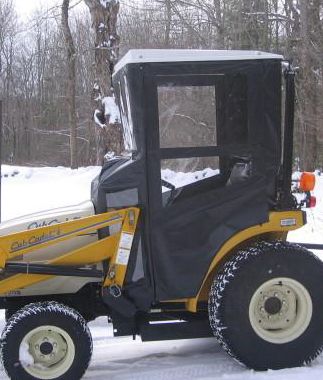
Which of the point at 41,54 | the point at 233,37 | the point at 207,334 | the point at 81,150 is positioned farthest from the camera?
the point at 41,54

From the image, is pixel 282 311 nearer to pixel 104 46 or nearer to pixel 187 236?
pixel 187 236

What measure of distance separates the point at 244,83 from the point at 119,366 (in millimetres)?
2147

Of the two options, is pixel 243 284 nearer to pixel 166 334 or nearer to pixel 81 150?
pixel 166 334

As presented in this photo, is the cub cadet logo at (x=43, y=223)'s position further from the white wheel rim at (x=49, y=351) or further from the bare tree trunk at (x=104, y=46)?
the bare tree trunk at (x=104, y=46)

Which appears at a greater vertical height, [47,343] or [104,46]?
[104,46]

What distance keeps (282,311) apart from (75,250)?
1.44 metres

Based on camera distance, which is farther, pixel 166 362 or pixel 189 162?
pixel 166 362

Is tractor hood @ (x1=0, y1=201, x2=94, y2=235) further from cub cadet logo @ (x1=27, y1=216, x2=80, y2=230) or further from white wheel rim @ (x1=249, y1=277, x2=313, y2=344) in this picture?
white wheel rim @ (x1=249, y1=277, x2=313, y2=344)

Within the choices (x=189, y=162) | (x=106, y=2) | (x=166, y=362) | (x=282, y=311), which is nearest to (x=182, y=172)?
(x=189, y=162)

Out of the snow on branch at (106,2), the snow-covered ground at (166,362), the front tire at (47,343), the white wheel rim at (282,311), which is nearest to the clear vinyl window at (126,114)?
the front tire at (47,343)

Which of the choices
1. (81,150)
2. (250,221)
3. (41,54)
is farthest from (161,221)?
(41,54)

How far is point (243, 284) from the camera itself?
3.86 metres

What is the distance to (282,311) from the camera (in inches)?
157

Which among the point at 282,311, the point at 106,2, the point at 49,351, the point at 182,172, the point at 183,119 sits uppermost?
the point at 106,2
